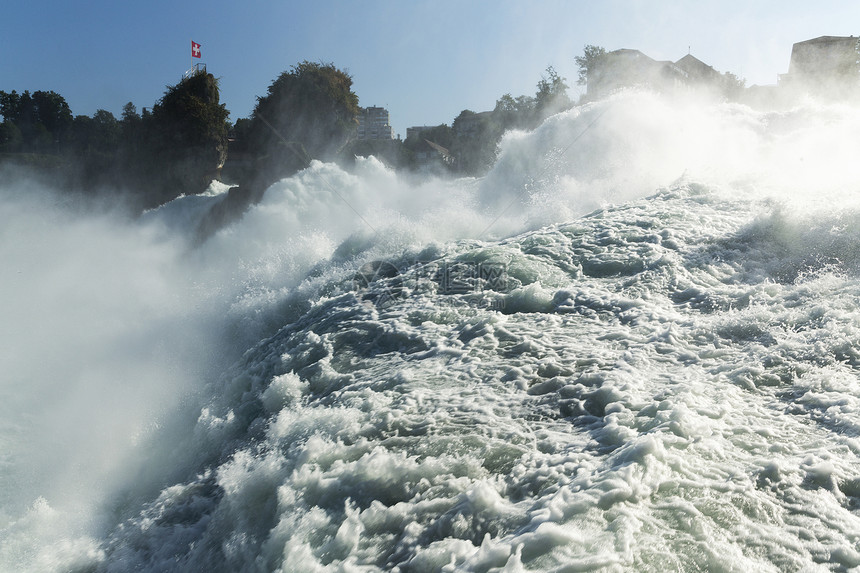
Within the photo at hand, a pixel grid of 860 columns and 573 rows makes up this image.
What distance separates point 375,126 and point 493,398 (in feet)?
374

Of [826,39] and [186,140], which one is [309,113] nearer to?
[186,140]

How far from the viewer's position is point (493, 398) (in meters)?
4.07

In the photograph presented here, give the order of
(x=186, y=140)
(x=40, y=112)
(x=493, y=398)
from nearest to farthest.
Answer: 1. (x=493, y=398)
2. (x=186, y=140)
3. (x=40, y=112)

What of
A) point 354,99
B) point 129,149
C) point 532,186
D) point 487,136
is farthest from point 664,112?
point 487,136

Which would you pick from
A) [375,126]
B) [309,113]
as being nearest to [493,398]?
[309,113]

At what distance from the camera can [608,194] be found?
34.1 feet

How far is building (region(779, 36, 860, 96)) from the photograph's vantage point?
39.2 metres

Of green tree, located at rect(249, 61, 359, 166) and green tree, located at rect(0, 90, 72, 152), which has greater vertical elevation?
green tree, located at rect(0, 90, 72, 152)

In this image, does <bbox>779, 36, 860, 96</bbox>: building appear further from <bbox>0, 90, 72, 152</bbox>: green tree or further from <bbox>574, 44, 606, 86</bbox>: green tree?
<bbox>0, 90, 72, 152</bbox>: green tree

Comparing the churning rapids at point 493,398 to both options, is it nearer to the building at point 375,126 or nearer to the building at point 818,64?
the building at point 818,64

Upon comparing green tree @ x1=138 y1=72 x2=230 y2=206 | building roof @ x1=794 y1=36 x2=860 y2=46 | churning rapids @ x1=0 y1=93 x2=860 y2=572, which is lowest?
churning rapids @ x1=0 y1=93 x2=860 y2=572

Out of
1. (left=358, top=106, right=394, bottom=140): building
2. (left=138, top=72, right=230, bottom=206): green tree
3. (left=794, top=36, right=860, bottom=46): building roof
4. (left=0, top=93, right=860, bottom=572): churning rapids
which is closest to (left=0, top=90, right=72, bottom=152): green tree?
(left=138, top=72, right=230, bottom=206): green tree

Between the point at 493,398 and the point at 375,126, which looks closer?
the point at 493,398

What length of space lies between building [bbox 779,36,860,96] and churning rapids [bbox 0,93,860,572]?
38.8 metres
